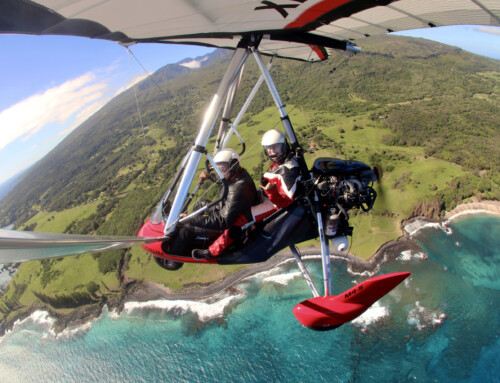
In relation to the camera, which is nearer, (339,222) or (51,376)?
(339,222)

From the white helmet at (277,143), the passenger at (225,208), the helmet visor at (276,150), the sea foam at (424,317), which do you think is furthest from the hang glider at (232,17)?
the sea foam at (424,317)

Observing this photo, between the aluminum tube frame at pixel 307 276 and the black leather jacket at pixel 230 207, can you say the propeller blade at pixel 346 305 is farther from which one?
the black leather jacket at pixel 230 207

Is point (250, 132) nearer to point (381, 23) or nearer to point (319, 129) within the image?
point (319, 129)

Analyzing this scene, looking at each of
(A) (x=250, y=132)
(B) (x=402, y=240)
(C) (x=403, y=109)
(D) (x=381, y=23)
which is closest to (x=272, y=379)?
(B) (x=402, y=240)

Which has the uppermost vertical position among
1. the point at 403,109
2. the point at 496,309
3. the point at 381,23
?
the point at 381,23

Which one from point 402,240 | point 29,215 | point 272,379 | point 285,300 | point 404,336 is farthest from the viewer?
point 29,215

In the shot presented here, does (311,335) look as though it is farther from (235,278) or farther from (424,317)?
(424,317)

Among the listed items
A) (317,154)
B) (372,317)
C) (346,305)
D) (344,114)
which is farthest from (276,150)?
(344,114)
